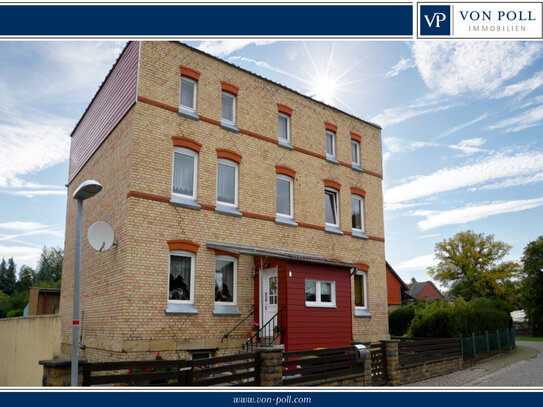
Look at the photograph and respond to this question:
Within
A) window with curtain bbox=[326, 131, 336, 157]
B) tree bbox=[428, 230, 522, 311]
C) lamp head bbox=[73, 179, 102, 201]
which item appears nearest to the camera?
lamp head bbox=[73, 179, 102, 201]

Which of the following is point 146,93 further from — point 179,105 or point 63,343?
A: point 63,343

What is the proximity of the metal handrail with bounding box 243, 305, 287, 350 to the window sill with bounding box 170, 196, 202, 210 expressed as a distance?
4022mm

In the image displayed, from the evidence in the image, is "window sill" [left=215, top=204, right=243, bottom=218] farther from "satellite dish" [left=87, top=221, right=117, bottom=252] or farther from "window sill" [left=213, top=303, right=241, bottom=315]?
"satellite dish" [left=87, top=221, right=117, bottom=252]

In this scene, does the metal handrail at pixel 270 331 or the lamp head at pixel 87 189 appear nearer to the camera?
the lamp head at pixel 87 189

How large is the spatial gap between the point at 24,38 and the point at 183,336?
8.56 m

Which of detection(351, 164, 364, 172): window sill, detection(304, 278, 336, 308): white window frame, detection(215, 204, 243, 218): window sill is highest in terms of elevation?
detection(351, 164, 364, 172): window sill

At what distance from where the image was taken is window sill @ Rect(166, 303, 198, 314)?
12703mm

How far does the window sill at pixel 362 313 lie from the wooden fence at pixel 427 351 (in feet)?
10.2

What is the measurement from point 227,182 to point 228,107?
2728 millimetres

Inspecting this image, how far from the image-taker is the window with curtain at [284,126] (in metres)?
17.6

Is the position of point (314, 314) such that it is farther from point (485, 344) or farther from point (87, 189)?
point (485, 344)

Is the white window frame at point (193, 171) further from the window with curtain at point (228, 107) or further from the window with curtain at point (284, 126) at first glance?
the window with curtain at point (284, 126)

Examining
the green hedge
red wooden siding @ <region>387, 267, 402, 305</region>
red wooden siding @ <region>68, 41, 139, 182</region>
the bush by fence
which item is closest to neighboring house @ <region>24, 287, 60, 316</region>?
red wooden siding @ <region>68, 41, 139, 182</region>

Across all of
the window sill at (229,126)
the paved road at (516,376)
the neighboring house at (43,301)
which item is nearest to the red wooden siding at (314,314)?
the paved road at (516,376)
